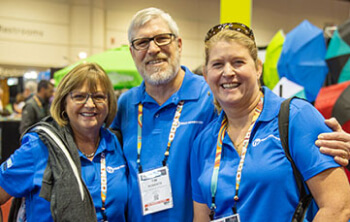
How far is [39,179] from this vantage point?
1896 millimetres

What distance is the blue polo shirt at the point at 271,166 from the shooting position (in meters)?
1.39

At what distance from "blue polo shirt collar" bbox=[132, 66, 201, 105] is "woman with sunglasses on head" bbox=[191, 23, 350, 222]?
16.4 inches

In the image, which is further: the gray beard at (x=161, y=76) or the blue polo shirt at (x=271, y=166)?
the gray beard at (x=161, y=76)

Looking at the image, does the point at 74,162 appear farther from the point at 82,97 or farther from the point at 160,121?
the point at 160,121

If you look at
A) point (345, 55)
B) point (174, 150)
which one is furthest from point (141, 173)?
point (345, 55)

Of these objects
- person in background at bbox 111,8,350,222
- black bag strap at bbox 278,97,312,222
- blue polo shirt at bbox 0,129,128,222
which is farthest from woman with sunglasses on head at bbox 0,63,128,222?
black bag strap at bbox 278,97,312,222

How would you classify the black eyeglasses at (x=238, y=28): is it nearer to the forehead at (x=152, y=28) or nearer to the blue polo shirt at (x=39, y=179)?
the forehead at (x=152, y=28)

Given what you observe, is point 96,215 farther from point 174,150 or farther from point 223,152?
point 223,152

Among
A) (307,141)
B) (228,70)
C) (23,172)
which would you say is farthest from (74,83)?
(307,141)

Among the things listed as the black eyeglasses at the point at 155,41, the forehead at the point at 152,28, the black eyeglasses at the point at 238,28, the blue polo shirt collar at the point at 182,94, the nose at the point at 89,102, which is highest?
the forehead at the point at 152,28

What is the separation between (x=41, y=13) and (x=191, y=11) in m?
6.00

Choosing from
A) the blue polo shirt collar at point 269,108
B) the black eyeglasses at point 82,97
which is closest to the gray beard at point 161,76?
the black eyeglasses at point 82,97

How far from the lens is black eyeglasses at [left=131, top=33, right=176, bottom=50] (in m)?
2.21

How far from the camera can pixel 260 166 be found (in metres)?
1.47
